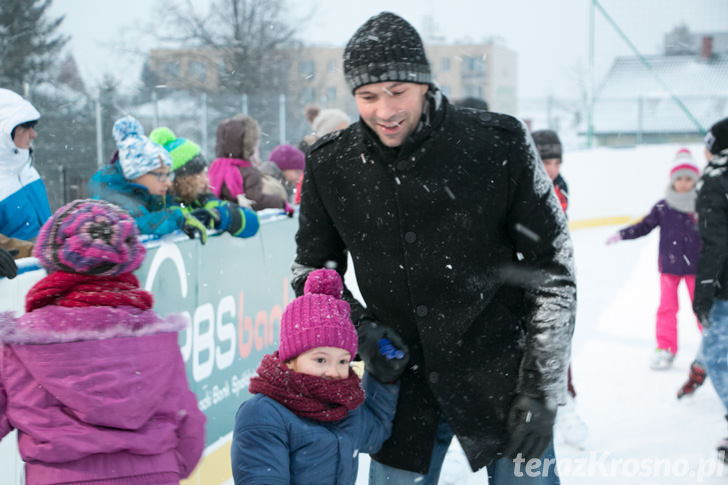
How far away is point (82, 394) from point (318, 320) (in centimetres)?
61

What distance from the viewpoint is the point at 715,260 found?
4.17m

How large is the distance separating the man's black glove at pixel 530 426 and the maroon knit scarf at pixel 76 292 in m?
1.01

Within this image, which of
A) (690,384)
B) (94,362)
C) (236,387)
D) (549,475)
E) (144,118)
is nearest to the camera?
(94,362)

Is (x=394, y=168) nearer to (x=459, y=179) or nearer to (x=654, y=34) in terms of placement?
(x=459, y=179)

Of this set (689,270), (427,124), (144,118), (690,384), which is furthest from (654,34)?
(427,124)

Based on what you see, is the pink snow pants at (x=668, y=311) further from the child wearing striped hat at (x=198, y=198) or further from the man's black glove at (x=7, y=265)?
the man's black glove at (x=7, y=265)

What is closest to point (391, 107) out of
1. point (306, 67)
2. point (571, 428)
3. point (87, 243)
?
point (87, 243)

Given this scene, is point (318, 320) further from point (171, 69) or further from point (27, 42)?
point (171, 69)

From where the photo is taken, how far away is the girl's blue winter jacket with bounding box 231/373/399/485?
2020 millimetres

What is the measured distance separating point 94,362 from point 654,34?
1803 cm

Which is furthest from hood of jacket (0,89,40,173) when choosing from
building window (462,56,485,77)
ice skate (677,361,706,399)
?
building window (462,56,485,77)

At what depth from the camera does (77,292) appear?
6.70ft

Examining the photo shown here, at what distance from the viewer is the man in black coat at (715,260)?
4.18m

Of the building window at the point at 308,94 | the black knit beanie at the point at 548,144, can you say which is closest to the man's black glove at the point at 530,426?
the black knit beanie at the point at 548,144
